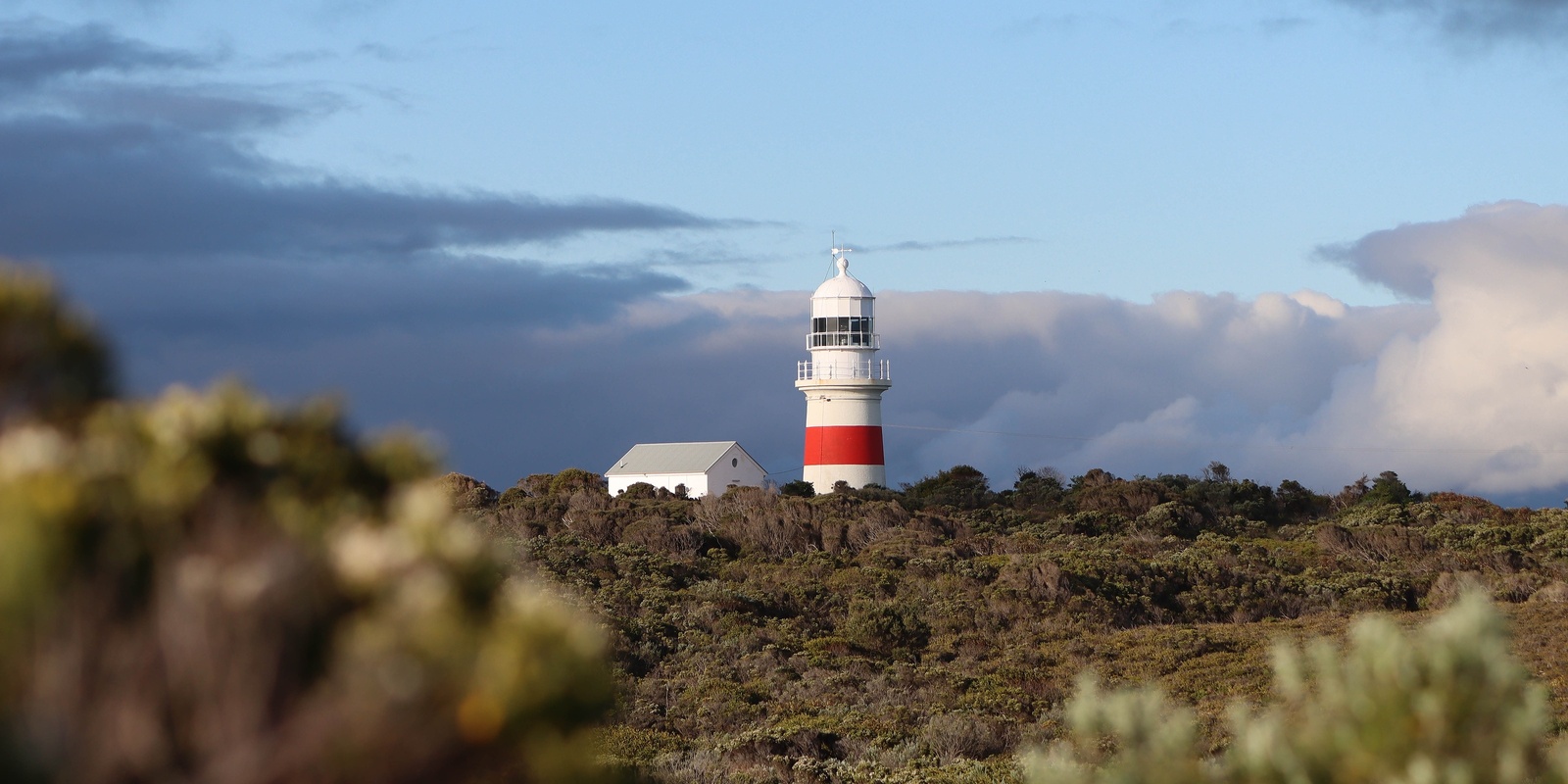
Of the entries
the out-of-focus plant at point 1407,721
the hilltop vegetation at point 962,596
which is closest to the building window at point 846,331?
the hilltop vegetation at point 962,596

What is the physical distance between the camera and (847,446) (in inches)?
1522

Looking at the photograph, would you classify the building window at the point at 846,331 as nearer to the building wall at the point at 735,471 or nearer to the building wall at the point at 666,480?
the building wall at the point at 735,471

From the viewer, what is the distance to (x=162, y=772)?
76.0 inches

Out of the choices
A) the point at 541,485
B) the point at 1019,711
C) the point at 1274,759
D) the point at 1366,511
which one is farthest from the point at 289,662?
the point at 541,485

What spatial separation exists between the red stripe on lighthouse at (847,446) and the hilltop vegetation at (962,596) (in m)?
3.46

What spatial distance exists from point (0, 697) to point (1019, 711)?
12754mm

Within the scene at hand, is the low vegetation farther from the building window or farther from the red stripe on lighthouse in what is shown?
the building window

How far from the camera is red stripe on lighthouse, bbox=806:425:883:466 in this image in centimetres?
3856

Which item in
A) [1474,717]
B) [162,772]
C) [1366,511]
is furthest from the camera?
[1366,511]

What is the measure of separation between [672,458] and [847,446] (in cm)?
868

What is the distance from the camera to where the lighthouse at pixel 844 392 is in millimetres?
38562

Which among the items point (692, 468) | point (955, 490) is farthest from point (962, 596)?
point (692, 468)

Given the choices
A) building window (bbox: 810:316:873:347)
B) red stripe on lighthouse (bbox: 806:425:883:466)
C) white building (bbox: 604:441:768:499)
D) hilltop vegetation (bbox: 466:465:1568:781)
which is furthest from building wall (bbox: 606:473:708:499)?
hilltop vegetation (bbox: 466:465:1568:781)

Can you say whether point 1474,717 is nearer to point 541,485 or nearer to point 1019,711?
point 1019,711
